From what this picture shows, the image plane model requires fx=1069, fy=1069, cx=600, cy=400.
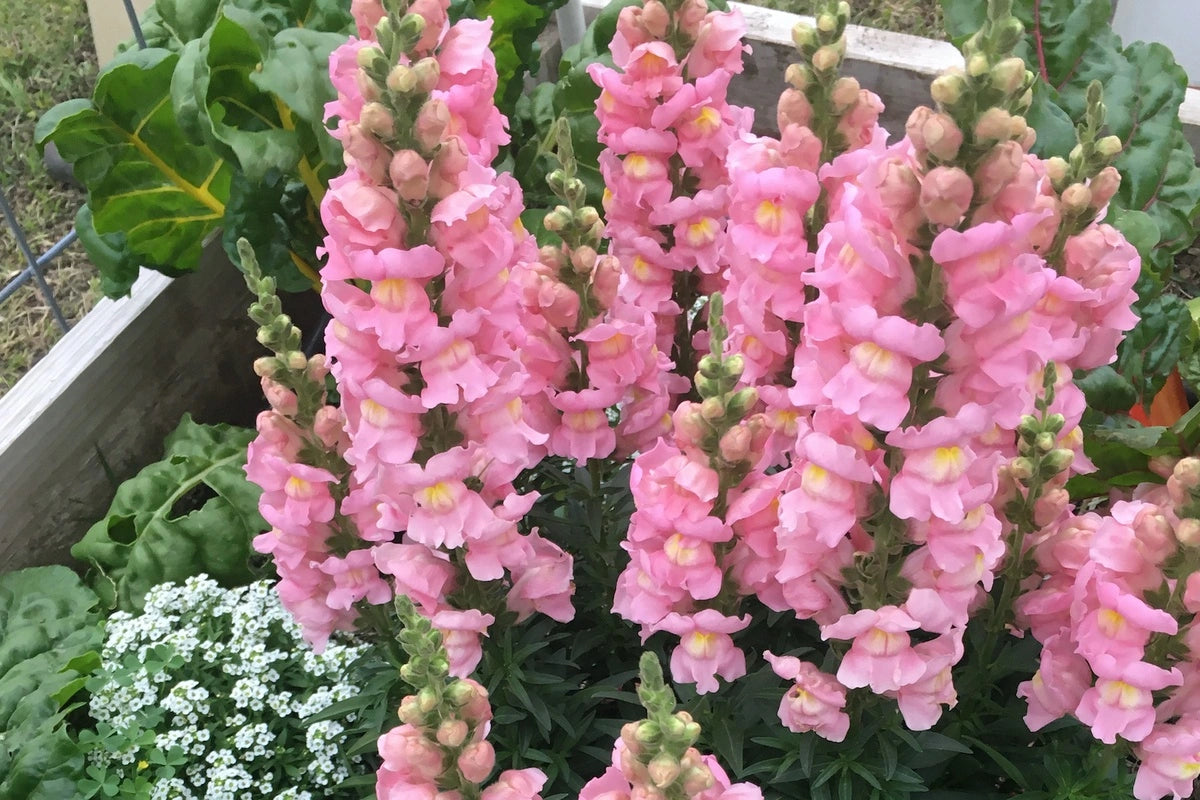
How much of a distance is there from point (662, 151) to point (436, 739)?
2.58 ft

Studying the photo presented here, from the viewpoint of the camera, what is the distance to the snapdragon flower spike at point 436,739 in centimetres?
86

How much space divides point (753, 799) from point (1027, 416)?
49cm

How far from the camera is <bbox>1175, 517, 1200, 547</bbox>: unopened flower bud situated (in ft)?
3.11

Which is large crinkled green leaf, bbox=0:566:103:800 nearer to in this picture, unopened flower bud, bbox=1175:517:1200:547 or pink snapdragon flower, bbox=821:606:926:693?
pink snapdragon flower, bbox=821:606:926:693

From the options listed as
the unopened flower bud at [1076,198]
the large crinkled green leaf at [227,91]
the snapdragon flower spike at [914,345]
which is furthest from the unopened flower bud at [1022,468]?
the large crinkled green leaf at [227,91]

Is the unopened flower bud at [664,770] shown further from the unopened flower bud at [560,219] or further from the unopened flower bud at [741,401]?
the unopened flower bud at [560,219]

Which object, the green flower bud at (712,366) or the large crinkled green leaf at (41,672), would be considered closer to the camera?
the green flower bud at (712,366)

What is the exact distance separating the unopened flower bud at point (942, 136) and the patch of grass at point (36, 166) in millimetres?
2149

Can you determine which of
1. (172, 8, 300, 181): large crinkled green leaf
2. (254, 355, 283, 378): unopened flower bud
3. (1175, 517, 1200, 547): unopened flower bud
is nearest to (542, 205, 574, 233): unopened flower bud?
(254, 355, 283, 378): unopened flower bud

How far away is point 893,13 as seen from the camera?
3.07 metres

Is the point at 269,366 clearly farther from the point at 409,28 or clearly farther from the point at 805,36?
the point at 805,36

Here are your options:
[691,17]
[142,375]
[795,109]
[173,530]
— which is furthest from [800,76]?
[142,375]

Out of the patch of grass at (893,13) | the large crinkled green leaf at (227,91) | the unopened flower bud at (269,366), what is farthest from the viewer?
the patch of grass at (893,13)

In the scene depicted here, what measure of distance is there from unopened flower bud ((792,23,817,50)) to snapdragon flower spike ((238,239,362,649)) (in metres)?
0.62
